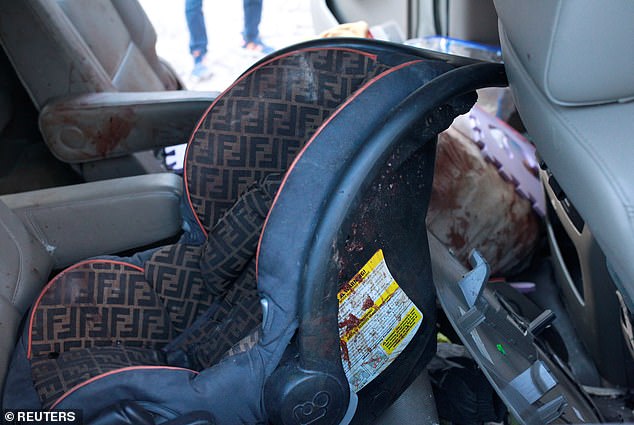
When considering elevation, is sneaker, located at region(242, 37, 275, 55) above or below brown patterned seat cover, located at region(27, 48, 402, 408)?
below

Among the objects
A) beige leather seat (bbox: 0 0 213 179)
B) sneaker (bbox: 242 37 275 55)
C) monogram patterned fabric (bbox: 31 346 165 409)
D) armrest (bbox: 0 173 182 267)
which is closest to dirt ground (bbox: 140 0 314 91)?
sneaker (bbox: 242 37 275 55)

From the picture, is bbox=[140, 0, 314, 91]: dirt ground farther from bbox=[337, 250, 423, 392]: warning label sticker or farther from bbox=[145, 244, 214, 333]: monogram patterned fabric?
bbox=[337, 250, 423, 392]: warning label sticker

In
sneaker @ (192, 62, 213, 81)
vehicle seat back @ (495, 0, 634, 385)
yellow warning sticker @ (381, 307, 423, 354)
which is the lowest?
sneaker @ (192, 62, 213, 81)

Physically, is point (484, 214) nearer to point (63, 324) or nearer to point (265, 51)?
point (63, 324)

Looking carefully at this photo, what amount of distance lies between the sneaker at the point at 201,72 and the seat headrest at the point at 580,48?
2222 mm

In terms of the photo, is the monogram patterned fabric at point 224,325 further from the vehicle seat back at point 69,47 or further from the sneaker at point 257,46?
the sneaker at point 257,46

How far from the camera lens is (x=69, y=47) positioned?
57.8 inches

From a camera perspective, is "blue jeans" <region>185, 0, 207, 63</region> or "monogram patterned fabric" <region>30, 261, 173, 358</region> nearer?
"monogram patterned fabric" <region>30, 261, 173, 358</region>

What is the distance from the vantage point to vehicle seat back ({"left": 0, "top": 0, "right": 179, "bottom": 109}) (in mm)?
1426

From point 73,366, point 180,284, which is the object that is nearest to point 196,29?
point 180,284

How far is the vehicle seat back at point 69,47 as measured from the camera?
1426mm

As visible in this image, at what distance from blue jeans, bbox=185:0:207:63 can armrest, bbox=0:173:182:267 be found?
5.84 ft

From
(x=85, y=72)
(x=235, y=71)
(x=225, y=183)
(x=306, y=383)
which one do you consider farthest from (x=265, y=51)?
(x=306, y=383)

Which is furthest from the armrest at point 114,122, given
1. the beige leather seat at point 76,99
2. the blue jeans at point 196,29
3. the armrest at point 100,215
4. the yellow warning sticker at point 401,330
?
the blue jeans at point 196,29
